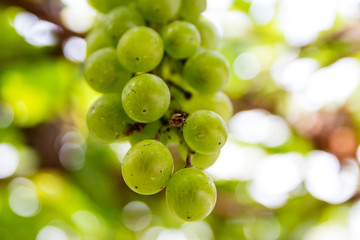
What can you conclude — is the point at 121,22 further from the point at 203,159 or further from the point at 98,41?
the point at 203,159

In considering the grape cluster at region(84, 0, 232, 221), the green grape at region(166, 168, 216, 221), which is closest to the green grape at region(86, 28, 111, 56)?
the grape cluster at region(84, 0, 232, 221)

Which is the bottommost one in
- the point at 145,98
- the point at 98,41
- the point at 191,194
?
the point at 191,194

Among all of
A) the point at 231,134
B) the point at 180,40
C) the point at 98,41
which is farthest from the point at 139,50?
the point at 231,134

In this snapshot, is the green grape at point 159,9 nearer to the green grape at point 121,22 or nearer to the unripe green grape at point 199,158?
the green grape at point 121,22

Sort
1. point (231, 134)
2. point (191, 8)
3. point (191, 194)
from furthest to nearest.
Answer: point (231, 134)
point (191, 8)
point (191, 194)

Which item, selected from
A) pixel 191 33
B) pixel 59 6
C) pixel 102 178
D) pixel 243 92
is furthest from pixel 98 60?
pixel 102 178

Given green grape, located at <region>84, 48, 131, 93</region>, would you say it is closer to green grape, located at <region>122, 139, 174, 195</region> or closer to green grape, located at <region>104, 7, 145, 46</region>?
green grape, located at <region>104, 7, 145, 46</region>

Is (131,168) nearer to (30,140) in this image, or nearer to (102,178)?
(102,178)
